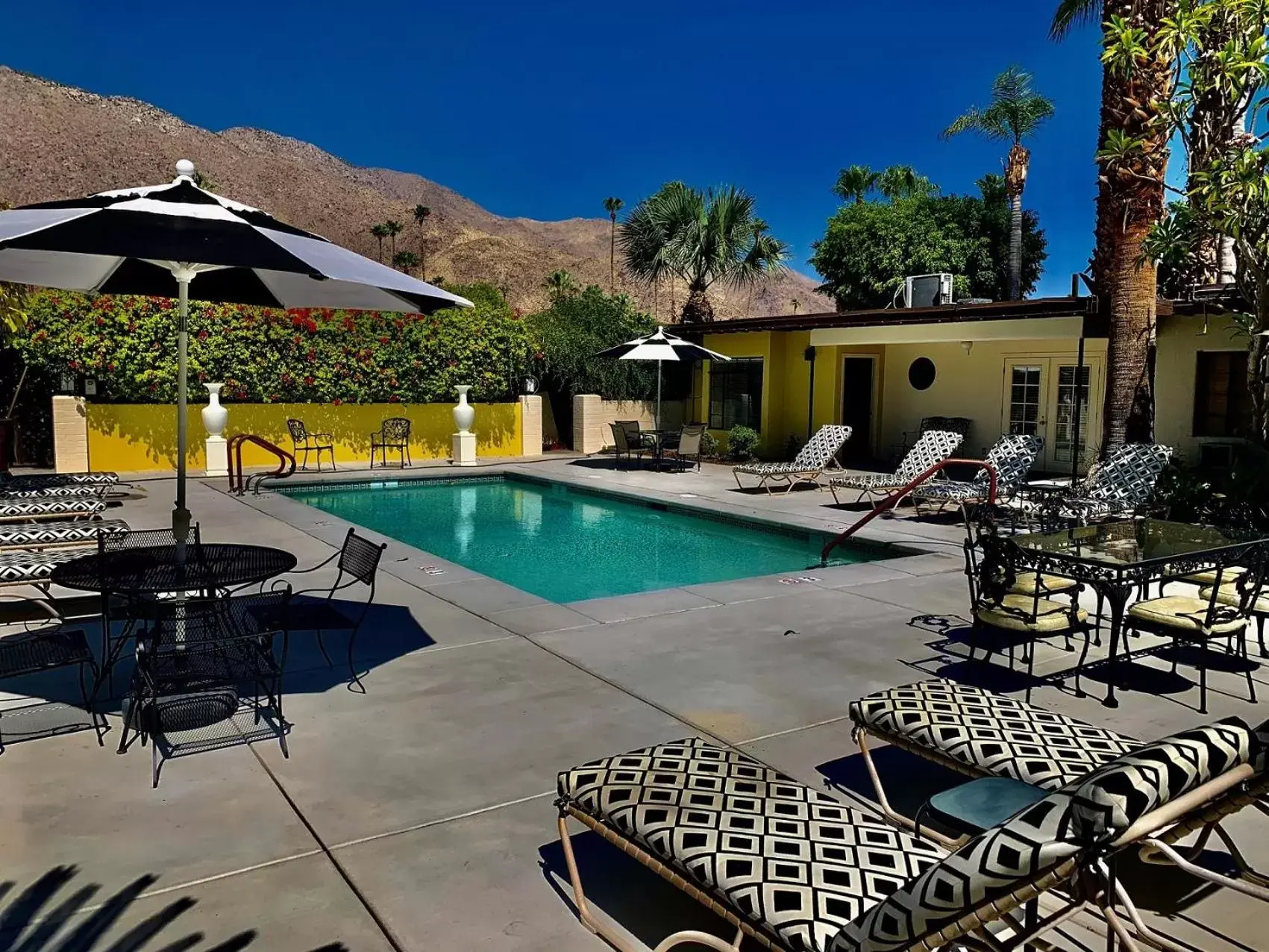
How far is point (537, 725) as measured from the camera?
4.50m

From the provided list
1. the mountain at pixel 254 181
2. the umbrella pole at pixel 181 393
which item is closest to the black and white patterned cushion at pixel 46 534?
the umbrella pole at pixel 181 393

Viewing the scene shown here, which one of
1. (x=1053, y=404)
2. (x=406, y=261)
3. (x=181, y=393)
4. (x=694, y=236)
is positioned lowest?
(x=181, y=393)

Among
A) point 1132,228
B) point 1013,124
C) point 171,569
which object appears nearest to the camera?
point 171,569

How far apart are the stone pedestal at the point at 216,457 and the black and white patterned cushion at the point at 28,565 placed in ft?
33.3

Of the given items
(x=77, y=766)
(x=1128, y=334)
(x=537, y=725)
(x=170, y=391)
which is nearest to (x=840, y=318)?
(x=1128, y=334)

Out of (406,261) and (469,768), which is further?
(406,261)

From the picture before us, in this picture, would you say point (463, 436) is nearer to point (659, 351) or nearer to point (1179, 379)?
point (659, 351)

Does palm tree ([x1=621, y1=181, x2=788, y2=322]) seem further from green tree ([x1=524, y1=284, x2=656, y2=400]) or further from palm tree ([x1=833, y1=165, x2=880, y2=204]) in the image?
palm tree ([x1=833, y1=165, x2=880, y2=204])

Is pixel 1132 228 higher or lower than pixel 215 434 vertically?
higher

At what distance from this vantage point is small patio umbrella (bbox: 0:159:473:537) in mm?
4109

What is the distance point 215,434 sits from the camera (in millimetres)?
16266

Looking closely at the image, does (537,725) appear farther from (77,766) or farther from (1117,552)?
(1117,552)

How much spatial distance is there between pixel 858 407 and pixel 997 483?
844 centimetres

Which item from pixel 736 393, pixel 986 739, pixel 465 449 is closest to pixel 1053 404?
pixel 736 393
